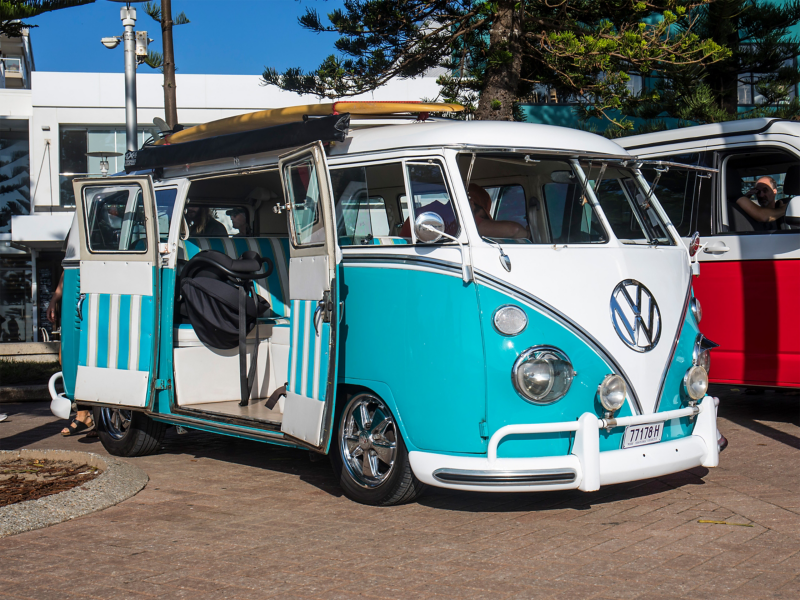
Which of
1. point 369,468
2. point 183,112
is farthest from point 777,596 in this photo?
point 183,112

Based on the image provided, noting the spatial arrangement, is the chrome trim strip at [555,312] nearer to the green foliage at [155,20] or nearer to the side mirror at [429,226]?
the side mirror at [429,226]

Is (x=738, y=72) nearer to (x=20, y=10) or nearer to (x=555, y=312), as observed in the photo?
(x=20, y=10)

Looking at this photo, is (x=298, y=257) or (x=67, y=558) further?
(x=298, y=257)

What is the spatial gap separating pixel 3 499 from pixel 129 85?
42.2 ft

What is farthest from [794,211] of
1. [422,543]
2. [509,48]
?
[509,48]

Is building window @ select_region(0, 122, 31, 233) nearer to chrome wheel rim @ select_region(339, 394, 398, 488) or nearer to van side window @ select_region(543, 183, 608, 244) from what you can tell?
chrome wheel rim @ select_region(339, 394, 398, 488)

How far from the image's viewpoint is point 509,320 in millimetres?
5445

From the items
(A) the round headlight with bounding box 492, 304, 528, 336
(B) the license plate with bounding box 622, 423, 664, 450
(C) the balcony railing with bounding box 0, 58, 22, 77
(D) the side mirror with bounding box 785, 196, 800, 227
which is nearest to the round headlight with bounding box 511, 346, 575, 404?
(A) the round headlight with bounding box 492, 304, 528, 336

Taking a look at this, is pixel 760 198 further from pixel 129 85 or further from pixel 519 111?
pixel 129 85

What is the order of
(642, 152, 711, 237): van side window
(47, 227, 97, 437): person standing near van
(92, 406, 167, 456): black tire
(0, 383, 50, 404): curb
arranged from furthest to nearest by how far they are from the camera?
(0, 383, 50, 404): curb < (47, 227, 97, 437): person standing near van < (642, 152, 711, 237): van side window < (92, 406, 167, 456): black tire

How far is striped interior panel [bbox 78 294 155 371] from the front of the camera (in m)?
7.57

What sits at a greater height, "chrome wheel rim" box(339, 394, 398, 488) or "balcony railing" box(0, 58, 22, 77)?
"balcony railing" box(0, 58, 22, 77)

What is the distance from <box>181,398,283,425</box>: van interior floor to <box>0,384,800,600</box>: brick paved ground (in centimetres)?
46

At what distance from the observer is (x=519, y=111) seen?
1570cm
